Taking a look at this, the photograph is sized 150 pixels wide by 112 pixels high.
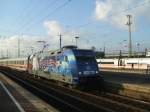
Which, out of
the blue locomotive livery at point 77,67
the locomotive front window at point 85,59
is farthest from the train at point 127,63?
the locomotive front window at point 85,59

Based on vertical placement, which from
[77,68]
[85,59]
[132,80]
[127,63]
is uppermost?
[85,59]

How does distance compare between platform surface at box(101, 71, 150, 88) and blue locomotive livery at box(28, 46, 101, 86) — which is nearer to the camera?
blue locomotive livery at box(28, 46, 101, 86)

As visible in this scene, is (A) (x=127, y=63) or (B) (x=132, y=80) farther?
(A) (x=127, y=63)

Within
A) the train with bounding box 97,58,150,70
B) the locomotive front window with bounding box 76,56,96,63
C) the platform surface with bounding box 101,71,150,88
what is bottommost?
the platform surface with bounding box 101,71,150,88

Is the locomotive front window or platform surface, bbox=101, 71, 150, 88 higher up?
the locomotive front window

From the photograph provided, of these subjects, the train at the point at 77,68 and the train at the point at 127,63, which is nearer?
the train at the point at 77,68

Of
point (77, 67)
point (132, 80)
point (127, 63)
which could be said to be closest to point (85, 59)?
point (77, 67)

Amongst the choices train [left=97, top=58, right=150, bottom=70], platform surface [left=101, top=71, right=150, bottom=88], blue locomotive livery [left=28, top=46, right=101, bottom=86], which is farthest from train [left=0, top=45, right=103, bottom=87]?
train [left=97, top=58, right=150, bottom=70]

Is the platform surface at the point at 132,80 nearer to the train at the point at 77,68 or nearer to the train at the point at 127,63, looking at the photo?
the train at the point at 77,68

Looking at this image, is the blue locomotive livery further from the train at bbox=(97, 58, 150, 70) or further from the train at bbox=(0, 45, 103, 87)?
the train at bbox=(97, 58, 150, 70)

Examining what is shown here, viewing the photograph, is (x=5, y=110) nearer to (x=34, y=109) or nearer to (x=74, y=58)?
(x=34, y=109)

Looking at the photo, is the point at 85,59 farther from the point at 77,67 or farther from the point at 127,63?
the point at 127,63

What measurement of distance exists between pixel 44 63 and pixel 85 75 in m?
13.2

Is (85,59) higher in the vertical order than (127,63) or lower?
higher
